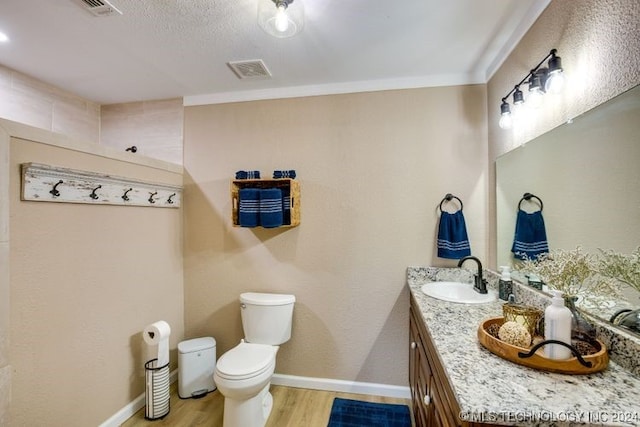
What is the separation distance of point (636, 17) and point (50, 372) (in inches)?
114

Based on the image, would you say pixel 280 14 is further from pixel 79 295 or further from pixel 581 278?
pixel 79 295

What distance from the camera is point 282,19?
1312 mm

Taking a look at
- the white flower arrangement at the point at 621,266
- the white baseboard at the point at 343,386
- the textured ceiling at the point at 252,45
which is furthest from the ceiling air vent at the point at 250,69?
the white baseboard at the point at 343,386

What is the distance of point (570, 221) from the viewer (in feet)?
4.18

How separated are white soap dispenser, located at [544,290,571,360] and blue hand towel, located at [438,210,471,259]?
104cm

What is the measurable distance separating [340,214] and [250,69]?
1.25 metres

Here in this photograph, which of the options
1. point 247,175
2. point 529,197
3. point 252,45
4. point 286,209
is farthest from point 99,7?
point 529,197

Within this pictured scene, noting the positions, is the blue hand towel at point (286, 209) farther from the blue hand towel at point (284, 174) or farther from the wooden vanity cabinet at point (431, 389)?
the wooden vanity cabinet at point (431, 389)

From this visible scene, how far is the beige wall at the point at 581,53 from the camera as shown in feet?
3.19

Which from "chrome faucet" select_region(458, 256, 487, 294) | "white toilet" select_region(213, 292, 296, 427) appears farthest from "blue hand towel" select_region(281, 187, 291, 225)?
"chrome faucet" select_region(458, 256, 487, 294)

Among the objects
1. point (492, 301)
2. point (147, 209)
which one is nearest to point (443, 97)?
point (492, 301)

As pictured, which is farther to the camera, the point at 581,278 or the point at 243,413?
the point at 243,413

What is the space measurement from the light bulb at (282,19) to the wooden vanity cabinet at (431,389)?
5.10 ft

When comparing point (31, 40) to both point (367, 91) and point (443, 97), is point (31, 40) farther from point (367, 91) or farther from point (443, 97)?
point (443, 97)
